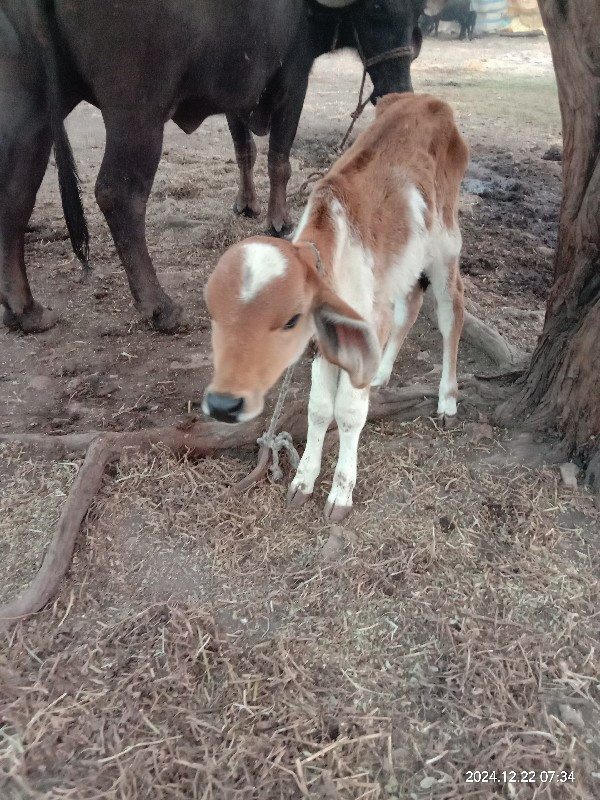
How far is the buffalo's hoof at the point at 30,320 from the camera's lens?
4.08 metres

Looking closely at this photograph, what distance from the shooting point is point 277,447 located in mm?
2902

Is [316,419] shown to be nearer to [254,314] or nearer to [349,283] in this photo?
[349,283]

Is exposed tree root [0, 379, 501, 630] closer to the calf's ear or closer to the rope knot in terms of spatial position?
the rope knot

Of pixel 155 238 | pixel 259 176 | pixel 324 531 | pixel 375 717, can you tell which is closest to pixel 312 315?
pixel 324 531

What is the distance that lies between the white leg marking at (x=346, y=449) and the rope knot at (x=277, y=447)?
0.23 meters

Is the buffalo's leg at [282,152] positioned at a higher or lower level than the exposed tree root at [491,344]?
higher

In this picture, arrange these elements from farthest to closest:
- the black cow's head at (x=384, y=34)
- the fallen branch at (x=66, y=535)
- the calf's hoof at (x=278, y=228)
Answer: the calf's hoof at (x=278, y=228), the black cow's head at (x=384, y=34), the fallen branch at (x=66, y=535)

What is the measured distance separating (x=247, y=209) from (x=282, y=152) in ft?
2.56

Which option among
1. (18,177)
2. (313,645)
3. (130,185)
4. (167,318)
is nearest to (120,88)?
(130,185)

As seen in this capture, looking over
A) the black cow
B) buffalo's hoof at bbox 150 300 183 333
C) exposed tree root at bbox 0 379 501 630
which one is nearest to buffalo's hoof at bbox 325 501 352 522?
exposed tree root at bbox 0 379 501 630

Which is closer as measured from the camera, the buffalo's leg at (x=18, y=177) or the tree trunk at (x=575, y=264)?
the tree trunk at (x=575, y=264)

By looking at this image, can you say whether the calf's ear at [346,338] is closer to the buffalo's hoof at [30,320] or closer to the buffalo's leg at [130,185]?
the buffalo's leg at [130,185]

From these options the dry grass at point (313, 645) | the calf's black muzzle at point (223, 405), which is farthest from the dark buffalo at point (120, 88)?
the calf's black muzzle at point (223, 405)

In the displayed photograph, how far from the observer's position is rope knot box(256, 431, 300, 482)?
2883mm
